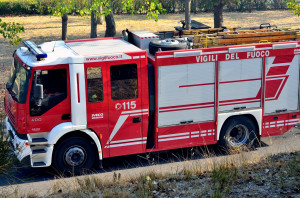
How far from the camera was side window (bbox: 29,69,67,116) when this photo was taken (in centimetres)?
923

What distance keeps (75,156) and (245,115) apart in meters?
3.93

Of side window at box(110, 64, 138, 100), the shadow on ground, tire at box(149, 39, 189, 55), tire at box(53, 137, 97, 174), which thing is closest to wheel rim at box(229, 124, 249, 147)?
the shadow on ground

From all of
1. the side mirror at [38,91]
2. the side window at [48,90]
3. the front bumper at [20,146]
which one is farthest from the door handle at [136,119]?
the front bumper at [20,146]

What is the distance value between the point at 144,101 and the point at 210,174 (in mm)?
2096

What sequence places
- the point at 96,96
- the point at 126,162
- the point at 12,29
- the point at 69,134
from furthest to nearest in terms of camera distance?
the point at 12,29 < the point at 126,162 < the point at 69,134 < the point at 96,96

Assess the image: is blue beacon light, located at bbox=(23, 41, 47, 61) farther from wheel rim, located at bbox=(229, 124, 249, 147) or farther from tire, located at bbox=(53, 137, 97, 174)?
wheel rim, located at bbox=(229, 124, 249, 147)

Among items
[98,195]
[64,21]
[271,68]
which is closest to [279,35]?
[271,68]

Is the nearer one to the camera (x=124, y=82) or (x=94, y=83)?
(x=94, y=83)

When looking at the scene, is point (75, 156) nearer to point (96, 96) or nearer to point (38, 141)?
point (38, 141)

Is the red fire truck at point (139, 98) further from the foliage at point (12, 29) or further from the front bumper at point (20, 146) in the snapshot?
the foliage at point (12, 29)

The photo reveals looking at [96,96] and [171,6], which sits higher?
[171,6]

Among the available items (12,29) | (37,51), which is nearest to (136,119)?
(37,51)

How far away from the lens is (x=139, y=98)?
977 centimetres

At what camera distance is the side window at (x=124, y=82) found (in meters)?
9.59
